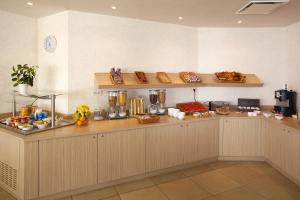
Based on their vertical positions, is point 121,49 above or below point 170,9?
below

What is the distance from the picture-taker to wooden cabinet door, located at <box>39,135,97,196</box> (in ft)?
8.69

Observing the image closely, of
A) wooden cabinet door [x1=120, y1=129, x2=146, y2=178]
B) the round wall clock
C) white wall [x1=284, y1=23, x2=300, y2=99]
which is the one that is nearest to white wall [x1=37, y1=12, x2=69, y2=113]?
the round wall clock

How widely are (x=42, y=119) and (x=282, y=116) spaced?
139 inches

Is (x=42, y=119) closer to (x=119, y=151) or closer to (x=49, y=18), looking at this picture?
(x=119, y=151)

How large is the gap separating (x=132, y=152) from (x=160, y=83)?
1.24 m

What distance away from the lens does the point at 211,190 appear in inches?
121

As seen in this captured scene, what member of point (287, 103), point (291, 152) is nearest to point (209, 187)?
point (291, 152)

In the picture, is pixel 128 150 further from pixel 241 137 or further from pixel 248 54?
pixel 248 54

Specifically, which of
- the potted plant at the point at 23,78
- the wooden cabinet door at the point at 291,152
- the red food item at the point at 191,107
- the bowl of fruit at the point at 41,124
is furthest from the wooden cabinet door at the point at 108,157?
the wooden cabinet door at the point at 291,152

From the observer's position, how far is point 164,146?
11.2ft

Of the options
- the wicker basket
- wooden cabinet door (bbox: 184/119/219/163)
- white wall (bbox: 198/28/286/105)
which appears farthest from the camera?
white wall (bbox: 198/28/286/105)

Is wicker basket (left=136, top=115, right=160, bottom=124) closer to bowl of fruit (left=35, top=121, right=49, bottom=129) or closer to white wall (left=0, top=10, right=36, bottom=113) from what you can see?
bowl of fruit (left=35, top=121, right=49, bottom=129)

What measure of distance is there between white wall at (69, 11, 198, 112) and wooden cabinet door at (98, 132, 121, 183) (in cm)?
79

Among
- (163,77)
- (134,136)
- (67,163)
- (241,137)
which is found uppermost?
(163,77)
